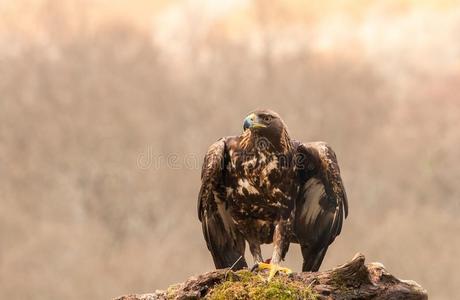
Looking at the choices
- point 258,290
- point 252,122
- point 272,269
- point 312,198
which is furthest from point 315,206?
point 258,290

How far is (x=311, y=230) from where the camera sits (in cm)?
1015

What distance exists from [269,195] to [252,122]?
1097mm

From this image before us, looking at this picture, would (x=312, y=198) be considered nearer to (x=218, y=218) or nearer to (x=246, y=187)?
(x=246, y=187)

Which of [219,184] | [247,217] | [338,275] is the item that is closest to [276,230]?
[247,217]

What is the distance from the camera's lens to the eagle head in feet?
30.4

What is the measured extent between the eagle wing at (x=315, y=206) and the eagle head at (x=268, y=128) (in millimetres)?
561

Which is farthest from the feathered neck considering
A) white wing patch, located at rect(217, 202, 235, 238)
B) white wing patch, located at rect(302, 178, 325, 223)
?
white wing patch, located at rect(217, 202, 235, 238)

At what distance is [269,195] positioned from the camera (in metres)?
9.34

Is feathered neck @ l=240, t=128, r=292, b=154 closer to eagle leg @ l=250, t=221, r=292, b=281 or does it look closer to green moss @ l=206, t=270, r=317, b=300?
eagle leg @ l=250, t=221, r=292, b=281

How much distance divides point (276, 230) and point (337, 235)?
1.19m

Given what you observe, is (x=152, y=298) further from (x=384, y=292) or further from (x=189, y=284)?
(x=384, y=292)

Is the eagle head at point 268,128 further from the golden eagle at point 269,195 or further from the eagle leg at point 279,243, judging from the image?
the eagle leg at point 279,243

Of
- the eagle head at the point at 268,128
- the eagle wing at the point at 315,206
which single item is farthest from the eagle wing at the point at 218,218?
the eagle wing at the point at 315,206

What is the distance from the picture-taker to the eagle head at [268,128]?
9.26 metres
